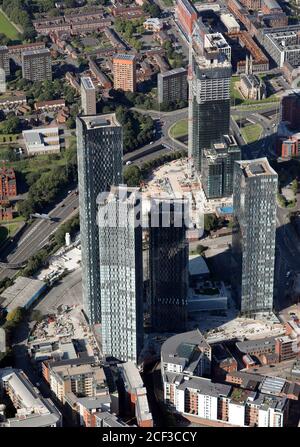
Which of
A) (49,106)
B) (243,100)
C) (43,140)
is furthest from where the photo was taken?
(49,106)

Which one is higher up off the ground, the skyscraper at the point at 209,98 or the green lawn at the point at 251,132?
the skyscraper at the point at 209,98

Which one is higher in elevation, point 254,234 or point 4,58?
point 4,58

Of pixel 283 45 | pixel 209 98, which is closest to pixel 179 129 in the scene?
pixel 209 98

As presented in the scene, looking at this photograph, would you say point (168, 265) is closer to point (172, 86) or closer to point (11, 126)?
point (11, 126)

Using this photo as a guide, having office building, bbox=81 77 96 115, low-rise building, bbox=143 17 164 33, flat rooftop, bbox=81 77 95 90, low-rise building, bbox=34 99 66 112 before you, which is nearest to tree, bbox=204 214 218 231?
office building, bbox=81 77 96 115

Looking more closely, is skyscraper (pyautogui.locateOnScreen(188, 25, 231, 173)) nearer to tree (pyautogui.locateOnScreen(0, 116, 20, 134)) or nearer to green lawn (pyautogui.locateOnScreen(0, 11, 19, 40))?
tree (pyautogui.locateOnScreen(0, 116, 20, 134))

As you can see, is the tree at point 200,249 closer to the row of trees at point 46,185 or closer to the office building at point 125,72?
the row of trees at point 46,185

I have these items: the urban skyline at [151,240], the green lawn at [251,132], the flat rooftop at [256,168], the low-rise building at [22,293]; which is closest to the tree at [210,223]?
the urban skyline at [151,240]
